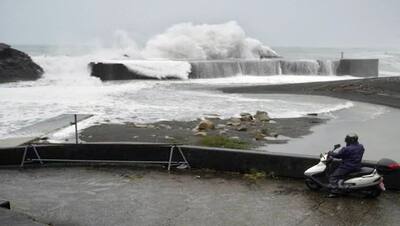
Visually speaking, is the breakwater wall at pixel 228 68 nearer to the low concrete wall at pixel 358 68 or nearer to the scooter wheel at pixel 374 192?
the low concrete wall at pixel 358 68

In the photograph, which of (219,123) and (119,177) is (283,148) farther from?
(119,177)

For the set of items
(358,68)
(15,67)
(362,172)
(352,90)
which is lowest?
(352,90)

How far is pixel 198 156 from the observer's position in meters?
8.39

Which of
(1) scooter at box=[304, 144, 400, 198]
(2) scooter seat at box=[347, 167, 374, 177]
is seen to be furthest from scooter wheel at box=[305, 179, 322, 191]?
(2) scooter seat at box=[347, 167, 374, 177]

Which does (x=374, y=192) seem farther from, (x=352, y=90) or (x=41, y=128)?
(x=352, y=90)

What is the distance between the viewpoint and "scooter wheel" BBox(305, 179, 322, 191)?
6.95 metres

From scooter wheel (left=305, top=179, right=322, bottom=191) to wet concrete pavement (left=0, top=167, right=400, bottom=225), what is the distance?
0.09 metres

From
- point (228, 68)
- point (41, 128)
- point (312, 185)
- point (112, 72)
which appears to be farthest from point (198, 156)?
point (228, 68)

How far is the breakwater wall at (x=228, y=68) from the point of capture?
3447cm

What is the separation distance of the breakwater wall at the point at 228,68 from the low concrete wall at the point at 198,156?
25.1 meters

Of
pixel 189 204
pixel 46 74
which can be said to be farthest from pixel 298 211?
pixel 46 74

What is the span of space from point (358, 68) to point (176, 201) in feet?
124

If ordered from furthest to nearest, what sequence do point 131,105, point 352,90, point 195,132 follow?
point 352,90, point 131,105, point 195,132

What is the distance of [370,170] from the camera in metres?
6.59
